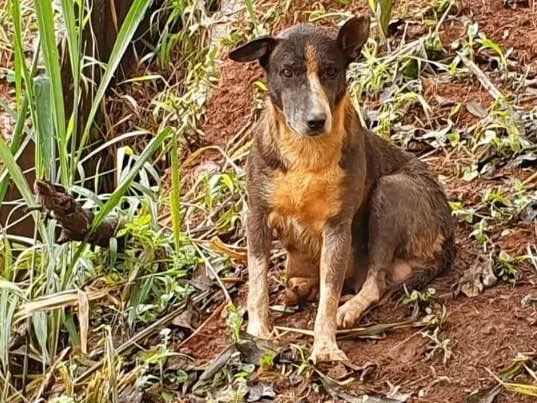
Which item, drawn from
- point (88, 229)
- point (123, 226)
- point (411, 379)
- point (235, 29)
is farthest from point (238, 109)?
point (411, 379)

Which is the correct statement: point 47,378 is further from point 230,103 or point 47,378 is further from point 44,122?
point 230,103

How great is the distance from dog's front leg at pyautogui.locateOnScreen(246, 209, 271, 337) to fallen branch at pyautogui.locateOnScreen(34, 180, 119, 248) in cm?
56

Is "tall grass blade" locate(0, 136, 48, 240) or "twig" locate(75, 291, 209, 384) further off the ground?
"tall grass blade" locate(0, 136, 48, 240)

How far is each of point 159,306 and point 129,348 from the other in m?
0.26

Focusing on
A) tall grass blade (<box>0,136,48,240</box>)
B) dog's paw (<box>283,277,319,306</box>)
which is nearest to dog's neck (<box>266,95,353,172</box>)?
dog's paw (<box>283,277,319,306</box>)

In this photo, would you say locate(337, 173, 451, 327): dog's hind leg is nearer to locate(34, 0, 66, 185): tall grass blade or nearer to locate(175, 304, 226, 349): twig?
locate(175, 304, 226, 349): twig

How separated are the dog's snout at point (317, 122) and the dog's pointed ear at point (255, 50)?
33 cm

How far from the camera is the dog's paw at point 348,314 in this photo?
383 cm

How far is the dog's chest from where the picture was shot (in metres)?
3.71

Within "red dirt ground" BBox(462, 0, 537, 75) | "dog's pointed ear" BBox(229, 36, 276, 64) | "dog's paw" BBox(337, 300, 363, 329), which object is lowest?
"dog's paw" BBox(337, 300, 363, 329)

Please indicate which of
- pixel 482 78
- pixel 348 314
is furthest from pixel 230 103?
pixel 348 314

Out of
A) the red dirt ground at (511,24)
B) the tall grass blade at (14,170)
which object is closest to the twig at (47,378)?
the tall grass blade at (14,170)

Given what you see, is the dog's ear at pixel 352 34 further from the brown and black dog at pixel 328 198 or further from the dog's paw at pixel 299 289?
the dog's paw at pixel 299 289

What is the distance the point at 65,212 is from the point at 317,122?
888 mm
